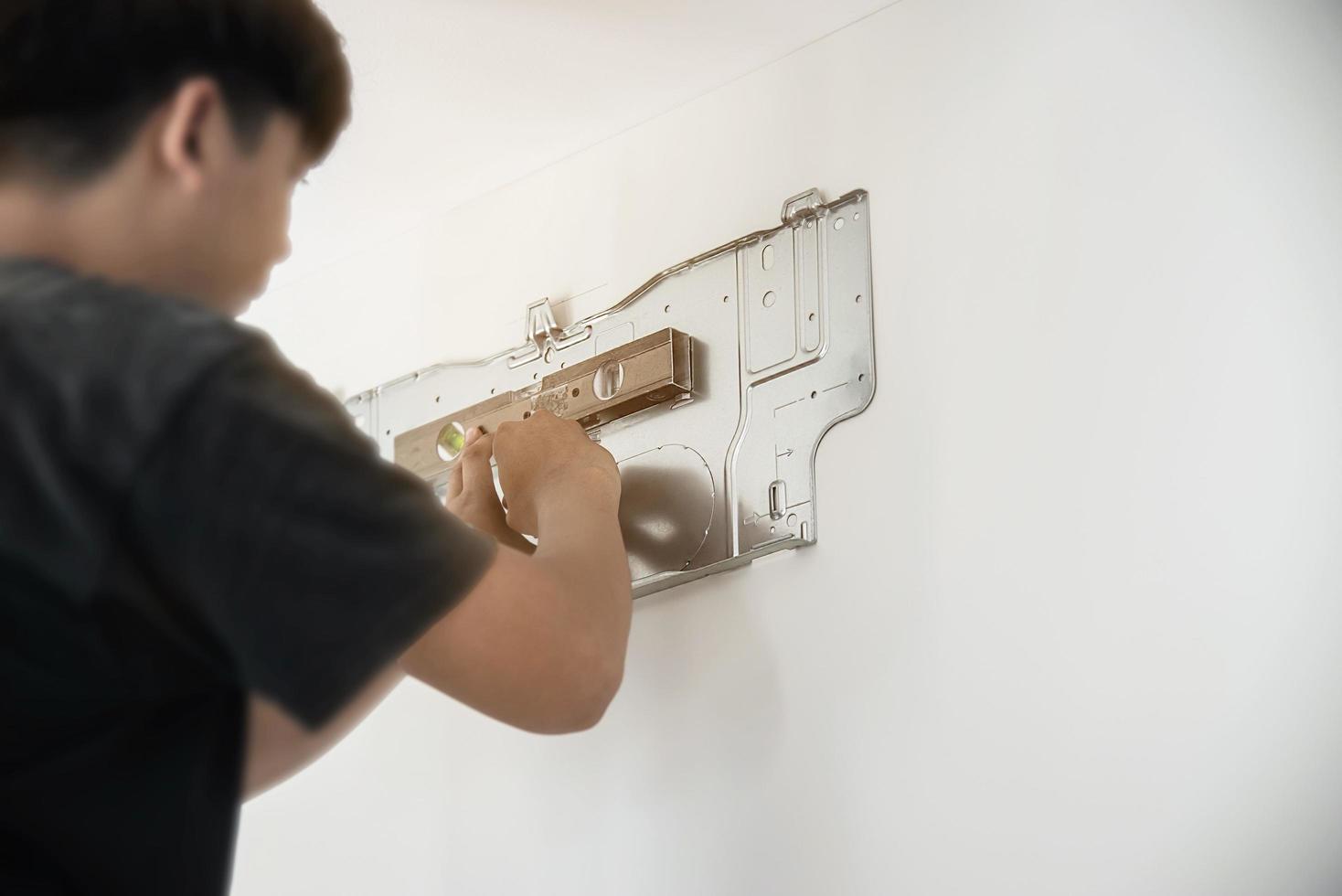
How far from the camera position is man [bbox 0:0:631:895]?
1.69 ft

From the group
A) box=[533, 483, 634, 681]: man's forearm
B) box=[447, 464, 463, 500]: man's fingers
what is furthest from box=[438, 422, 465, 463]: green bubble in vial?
box=[533, 483, 634, 681]: man's forearm

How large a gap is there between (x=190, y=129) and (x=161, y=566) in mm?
249

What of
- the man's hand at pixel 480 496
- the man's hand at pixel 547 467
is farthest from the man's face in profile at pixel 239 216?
the man's hand at pixel 480 496

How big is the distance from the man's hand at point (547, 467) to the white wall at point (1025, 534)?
0.48ft

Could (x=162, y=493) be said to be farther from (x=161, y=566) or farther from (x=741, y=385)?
(x=741, y=385)

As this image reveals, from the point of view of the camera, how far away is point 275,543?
0.51 m

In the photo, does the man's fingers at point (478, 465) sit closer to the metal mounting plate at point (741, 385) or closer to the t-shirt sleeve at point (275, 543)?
the metal mounting plate at point (741, 385)

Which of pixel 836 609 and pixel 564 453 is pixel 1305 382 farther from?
pixel 564 453

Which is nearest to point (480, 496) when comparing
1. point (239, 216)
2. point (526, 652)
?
point (526, 652)

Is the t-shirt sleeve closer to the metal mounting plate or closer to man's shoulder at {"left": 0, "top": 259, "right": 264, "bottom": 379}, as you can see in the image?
man's shoulder at {"left": 0, "top": 259, "right": 264, "bottom": 379}

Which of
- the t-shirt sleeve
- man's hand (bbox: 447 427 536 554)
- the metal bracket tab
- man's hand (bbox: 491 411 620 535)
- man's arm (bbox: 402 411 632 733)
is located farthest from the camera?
the metal bracket tab

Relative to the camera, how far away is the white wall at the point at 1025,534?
0.91 meters

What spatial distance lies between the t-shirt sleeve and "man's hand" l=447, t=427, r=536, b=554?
699mm

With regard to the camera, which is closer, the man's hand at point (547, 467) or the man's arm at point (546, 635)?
the man's arm at point (546, 635)
